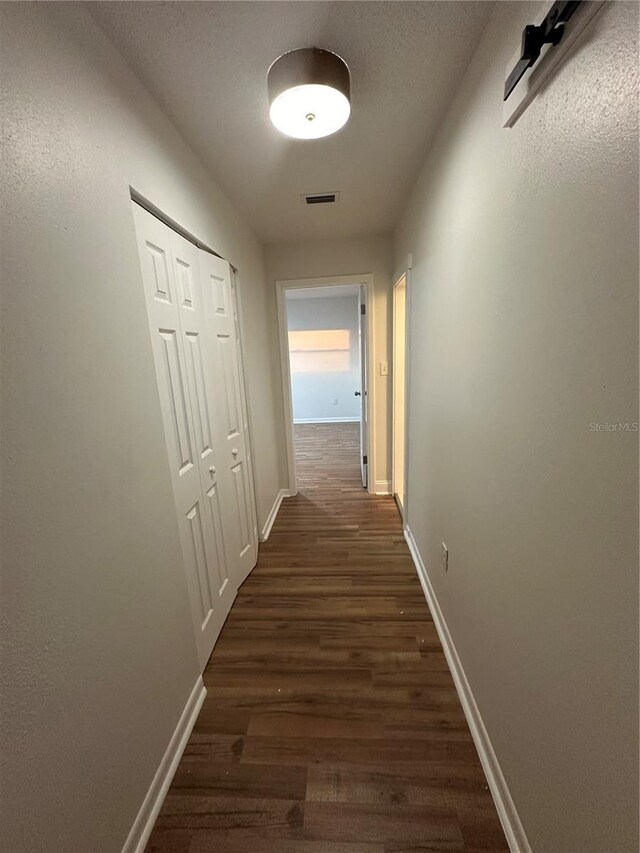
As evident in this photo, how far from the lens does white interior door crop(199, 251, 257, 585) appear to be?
1.78 metres

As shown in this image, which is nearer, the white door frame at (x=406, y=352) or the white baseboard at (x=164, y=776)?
the white baseboard at (x=164, y=776)

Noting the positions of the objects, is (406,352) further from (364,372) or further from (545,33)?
(545,33)

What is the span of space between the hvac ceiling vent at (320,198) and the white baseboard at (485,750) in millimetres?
2499

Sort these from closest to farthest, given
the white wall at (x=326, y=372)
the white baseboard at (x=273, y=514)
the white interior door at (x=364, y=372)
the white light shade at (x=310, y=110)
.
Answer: the white light shade at (x=310, y=110) < the white baseboard at (x=273, y=514) < the white interior door at (x=364, y=372) < the white wall at (x=326, y=372)

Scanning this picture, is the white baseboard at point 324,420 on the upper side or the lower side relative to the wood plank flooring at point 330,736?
upper

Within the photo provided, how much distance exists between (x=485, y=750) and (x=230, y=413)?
74.2 inches

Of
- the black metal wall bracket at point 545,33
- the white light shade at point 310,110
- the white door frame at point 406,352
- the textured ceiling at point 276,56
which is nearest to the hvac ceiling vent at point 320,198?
the textured ceiling at point 276,56

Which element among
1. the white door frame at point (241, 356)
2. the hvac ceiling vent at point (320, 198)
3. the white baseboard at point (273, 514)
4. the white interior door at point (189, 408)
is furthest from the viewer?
the white baseboard at point (273, 514)

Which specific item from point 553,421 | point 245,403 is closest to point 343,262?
point 245,403

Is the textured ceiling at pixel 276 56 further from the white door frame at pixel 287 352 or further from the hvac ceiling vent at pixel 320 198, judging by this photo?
the white door frame at pixel 287 352

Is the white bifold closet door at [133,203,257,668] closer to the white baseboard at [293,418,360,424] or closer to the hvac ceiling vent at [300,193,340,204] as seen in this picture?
the hvac ceiling vent at [300,193,340,204]

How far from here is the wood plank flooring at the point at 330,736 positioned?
1.01 metres

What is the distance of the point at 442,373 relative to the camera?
159 cm

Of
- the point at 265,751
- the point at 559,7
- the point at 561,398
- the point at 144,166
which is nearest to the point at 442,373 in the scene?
the point at 561,398
